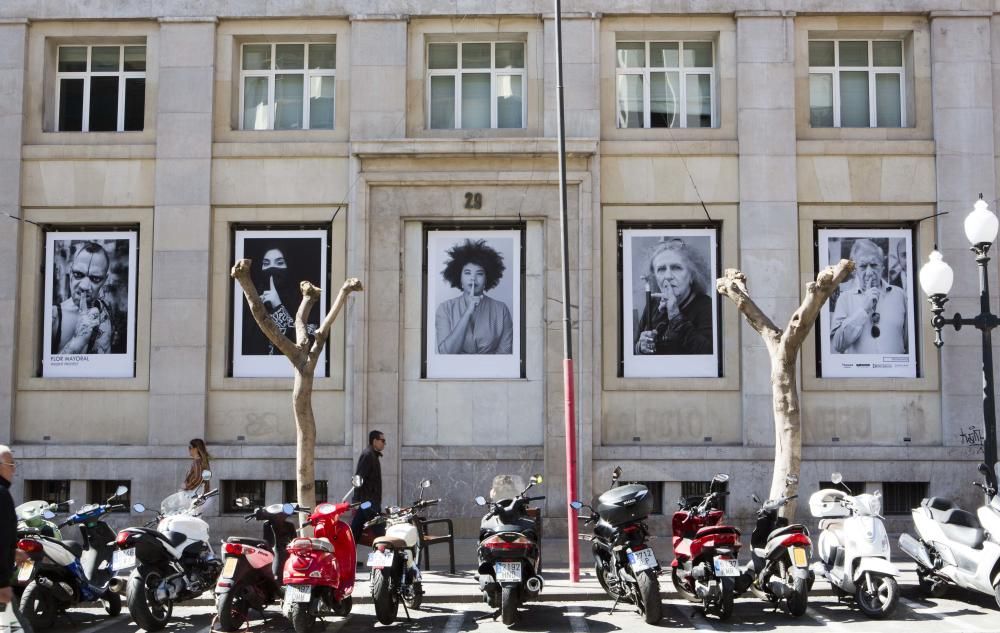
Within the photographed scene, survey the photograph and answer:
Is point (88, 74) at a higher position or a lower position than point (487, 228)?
higher

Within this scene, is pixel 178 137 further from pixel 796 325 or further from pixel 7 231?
pixel 796 325

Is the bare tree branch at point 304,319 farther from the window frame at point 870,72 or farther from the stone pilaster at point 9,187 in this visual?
the window frame at point 870,72

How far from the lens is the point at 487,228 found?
17516 millimetres

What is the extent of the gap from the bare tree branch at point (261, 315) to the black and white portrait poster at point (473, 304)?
424cm

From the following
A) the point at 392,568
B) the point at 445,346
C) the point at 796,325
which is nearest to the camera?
the point at 392,568

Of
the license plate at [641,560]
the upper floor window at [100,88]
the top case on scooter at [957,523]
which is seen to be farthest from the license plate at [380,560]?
the upper floor window at [100,88]

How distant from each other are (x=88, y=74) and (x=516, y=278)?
8.51 metres

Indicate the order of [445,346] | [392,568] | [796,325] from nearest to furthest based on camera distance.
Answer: [392,568] → [796,325] → [445,346]

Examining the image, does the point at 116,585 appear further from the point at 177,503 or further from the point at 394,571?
the point at 394,571

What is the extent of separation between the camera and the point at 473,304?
57.2 feet

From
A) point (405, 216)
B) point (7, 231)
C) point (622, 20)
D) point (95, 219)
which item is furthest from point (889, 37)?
point (7, 231)

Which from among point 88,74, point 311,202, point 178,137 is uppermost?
point 88,74

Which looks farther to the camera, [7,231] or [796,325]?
[7,231]

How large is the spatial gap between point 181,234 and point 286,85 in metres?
3.28
